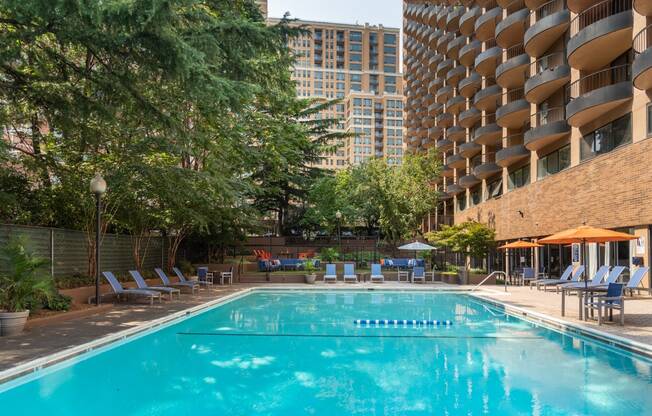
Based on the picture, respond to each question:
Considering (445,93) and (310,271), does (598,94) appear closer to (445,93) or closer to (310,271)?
(310,271)

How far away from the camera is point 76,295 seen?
51.1 ft

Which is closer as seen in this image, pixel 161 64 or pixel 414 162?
pixel 161 64

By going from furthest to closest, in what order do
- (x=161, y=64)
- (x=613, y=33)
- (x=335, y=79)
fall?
(x=335, y=79) → (x=613, y=33) → (x=161, y=64)

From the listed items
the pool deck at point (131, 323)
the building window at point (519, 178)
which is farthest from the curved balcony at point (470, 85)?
the pool deck at point (131, 323)

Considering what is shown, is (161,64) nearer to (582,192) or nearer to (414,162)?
(582,192)

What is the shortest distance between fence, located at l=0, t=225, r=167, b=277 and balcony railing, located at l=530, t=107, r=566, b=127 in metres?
20.8

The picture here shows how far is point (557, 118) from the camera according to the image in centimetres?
2722

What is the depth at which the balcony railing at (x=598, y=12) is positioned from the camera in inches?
866

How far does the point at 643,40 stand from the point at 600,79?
4249 mm

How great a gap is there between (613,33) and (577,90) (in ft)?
12.7

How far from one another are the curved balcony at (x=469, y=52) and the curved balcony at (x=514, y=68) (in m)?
7.36

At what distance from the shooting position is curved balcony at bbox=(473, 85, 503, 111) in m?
36.3

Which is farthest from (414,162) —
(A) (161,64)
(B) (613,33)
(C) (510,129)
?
(A) (161,64)

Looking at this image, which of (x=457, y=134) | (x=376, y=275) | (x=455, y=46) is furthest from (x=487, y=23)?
(x=376, y=275)
